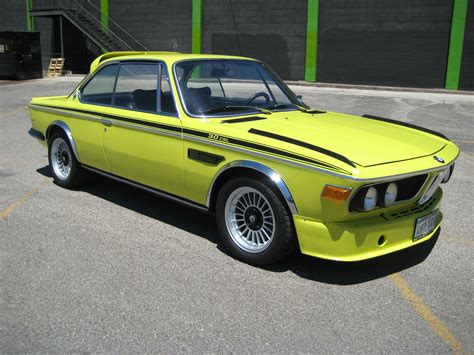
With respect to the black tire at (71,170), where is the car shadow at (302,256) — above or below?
below

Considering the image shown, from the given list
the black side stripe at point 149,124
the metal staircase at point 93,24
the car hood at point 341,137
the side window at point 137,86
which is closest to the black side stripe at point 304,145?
the car hood at point 341,137

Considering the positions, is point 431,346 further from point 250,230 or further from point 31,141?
point 31,141

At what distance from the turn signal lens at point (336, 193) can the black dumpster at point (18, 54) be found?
22252 millimetres

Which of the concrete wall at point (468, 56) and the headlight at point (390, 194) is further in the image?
the concrete wall at point (468, 56)

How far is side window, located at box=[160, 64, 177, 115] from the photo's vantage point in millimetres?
4566

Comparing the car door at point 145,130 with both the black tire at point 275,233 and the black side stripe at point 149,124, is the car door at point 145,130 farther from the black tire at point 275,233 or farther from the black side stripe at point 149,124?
the black tire at point 275,233

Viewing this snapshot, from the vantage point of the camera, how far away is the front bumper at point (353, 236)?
11.5 ft

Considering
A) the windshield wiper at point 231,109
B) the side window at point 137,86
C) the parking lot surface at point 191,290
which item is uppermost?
the side window at point 137,86

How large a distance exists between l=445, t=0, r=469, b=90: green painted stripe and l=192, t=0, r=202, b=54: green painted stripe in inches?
442

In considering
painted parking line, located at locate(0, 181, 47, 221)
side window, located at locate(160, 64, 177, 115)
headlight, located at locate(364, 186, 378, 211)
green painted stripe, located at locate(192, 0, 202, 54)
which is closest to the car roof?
side window, located at locate(160, 64, 177, 115)

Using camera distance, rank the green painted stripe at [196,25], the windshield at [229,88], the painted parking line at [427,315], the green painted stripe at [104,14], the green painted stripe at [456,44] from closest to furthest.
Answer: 1. the painted parking line at [427,315]
2. the windshield at [229,88]
3. the green painted stripe at [456,44]
4. the green painted stripe at [196,25]
5. the green painted stripe at [104,14]

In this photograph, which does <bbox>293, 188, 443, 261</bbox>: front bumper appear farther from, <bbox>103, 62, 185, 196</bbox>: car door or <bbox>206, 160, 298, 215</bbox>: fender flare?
<bbox>103, 62, 185, 196</bbox>: car door

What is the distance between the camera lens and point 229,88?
4996 mm

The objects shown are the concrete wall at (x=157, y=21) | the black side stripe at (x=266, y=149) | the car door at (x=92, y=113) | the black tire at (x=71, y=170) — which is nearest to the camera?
the black side stripe at (x=266, y=149)
